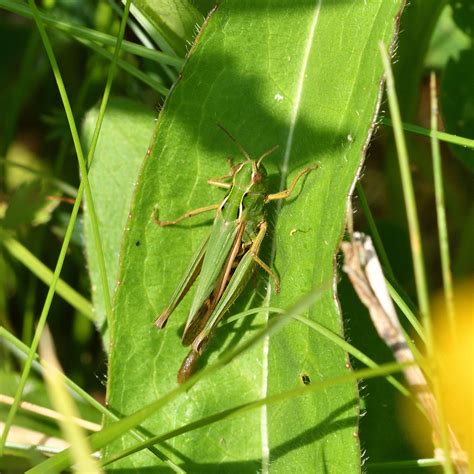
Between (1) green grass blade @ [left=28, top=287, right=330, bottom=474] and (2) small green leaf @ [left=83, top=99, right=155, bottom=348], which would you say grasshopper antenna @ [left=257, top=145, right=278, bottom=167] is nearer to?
(2) small green leaf @ [left=83, top=99, right=155, bottom=348]

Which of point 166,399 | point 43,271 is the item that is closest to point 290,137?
point 166,399

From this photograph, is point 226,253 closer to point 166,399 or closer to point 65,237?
point 65,237

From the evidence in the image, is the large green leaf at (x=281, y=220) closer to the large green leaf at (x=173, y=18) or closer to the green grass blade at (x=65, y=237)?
the green grass blade at (x=65, y=237)

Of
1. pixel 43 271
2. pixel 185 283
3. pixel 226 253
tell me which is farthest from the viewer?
pixel 43 271

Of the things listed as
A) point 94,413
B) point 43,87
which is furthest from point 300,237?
point 43,87

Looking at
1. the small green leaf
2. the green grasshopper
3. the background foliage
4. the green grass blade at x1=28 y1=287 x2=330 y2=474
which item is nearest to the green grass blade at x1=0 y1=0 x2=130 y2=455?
the background foliage

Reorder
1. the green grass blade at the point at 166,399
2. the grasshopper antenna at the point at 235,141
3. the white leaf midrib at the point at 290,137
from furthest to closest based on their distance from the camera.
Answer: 1. the grasshopper antenna at the point at 235,141
2. the white leaf midrib at the point at 290,137
3. the green grass blade at the point at 166,399

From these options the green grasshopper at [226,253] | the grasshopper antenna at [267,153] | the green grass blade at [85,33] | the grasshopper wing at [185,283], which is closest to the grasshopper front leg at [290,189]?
the green grasshopper at [226,253]
